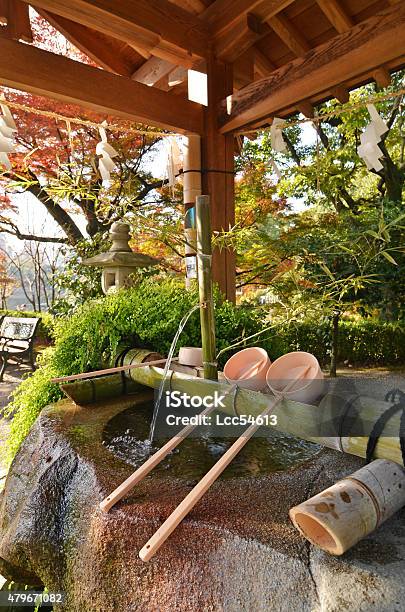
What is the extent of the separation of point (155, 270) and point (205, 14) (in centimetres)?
329

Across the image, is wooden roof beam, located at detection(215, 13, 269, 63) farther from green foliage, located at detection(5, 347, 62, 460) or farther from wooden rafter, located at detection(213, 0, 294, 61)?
green foliage, located at detection(5, 347, 62, 460)

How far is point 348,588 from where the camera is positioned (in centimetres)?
98

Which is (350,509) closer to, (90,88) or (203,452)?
(203,452)

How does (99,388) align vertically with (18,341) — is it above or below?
above

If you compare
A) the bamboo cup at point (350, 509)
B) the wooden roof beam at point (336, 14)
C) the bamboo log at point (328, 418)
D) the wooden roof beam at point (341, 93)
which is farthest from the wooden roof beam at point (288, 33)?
the bamboo cup at point (350, 509)

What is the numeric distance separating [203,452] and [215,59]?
14.5 ft

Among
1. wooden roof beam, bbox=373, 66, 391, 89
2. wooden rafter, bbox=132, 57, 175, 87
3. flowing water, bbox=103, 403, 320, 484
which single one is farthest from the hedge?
flowing water, bbox=103, 403, 320, 484

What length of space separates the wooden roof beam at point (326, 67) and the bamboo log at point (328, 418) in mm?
3011

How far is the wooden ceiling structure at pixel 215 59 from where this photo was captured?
3.44 meters

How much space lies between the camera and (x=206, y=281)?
2.09 m

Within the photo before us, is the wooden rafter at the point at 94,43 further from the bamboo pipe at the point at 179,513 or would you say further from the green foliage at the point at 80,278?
the bamboo pipe at the point at 179,513

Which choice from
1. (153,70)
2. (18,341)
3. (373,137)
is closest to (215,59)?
(153,70)

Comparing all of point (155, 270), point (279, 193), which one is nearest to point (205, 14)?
point (155, 270)

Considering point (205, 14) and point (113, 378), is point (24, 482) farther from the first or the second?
point (205, 14)
